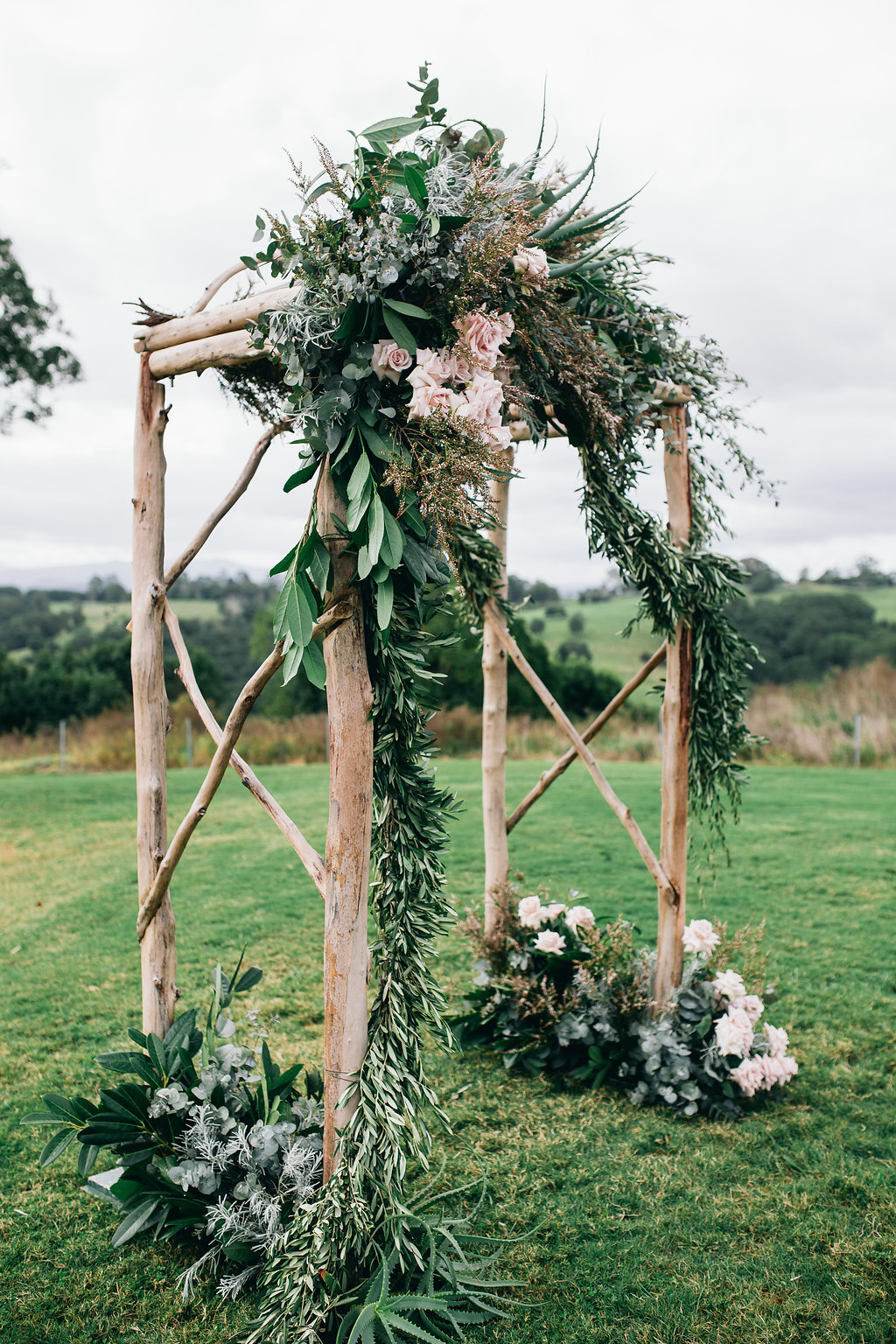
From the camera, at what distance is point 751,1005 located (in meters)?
3.27

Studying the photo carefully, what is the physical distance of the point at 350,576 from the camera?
212cm

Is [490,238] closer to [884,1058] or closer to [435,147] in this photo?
[435,147]

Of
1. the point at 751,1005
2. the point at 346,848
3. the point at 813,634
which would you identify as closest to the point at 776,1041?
the point at 751,1005

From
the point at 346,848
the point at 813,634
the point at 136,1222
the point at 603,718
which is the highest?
the point at 813,634

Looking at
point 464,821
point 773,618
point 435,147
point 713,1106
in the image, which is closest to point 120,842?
point 464,821

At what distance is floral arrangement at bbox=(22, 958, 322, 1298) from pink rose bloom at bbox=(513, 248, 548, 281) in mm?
2421

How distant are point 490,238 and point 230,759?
1667mm

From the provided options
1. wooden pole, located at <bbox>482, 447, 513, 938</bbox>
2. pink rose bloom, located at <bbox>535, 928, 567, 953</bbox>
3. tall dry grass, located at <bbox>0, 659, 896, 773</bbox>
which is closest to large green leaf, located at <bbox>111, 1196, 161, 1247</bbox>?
pink rose bloom, located at <bbox>535, 928, 567, 953</bbox>

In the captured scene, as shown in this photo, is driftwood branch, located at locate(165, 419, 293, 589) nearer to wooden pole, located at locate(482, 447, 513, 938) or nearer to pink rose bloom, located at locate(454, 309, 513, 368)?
pink rose bloom, located at locate(454, 309, 513, 368)

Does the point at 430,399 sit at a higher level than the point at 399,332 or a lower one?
lower

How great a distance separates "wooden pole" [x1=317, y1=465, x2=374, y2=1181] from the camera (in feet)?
7.06

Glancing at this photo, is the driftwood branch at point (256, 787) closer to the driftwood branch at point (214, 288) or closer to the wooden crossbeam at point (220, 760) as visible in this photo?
the wooden crossbeam at point (220, 760)

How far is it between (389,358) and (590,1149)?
282 centimetres

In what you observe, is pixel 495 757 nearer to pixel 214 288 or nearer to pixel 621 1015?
pixel 621 1015
